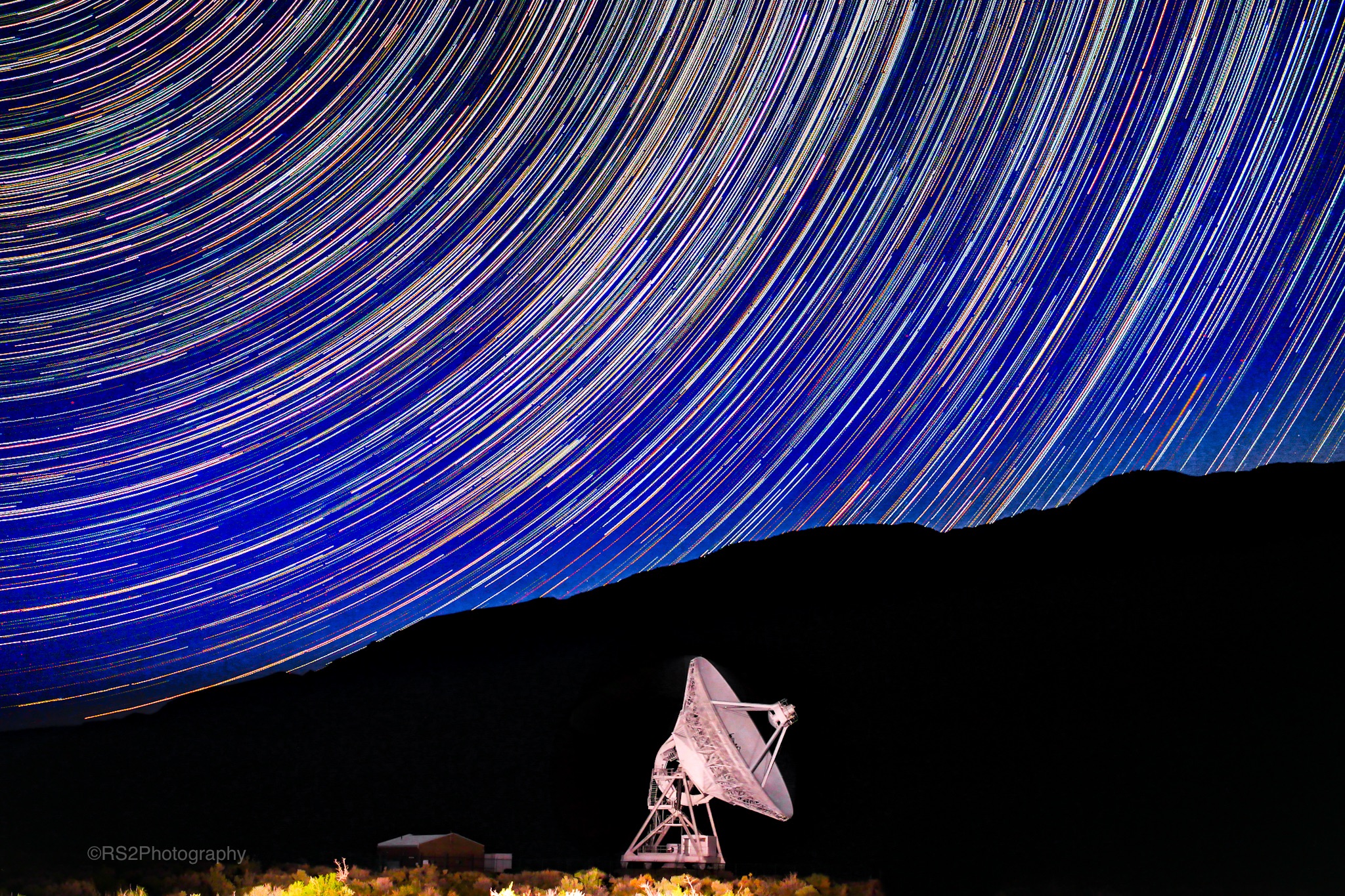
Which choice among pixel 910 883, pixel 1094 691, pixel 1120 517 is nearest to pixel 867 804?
pixel 910 883

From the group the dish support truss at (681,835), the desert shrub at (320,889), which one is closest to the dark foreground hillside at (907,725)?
the dish support truss at (681,835)

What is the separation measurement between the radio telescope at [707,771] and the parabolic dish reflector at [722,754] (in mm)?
11

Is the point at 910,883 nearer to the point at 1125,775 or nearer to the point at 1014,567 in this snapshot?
the point at 1125,775

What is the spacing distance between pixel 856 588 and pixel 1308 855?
18.2 m

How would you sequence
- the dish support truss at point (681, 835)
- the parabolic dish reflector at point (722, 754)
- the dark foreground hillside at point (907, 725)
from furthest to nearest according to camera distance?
the dark foreground hillside at point (907, 725) < the dish support truss at point (681, 835) < the parabolic dish reflector at point (722, 754)

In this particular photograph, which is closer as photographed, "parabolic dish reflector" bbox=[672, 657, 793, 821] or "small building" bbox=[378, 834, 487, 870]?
"parabolic dish reflector" bbox=[672, 657, 793, 821]

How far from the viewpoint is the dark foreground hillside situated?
961 inches

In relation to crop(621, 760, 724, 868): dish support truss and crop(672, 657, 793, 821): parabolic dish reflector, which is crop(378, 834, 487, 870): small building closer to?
crop(621, 760, 724, 868): dish support truss

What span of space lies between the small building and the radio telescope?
11.3 ft

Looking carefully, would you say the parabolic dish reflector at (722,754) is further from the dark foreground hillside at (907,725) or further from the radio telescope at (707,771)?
the dark foreground hillside at (907,725)

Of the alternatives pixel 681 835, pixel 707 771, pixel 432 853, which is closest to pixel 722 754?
pixel 707 771

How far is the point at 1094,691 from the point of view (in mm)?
28844

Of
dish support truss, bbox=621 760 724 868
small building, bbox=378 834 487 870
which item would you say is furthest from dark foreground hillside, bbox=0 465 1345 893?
dish support truss, bbox=621 760 724 868

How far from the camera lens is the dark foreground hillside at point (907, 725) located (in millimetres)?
24422
